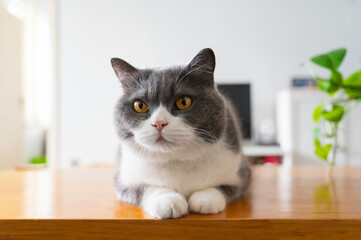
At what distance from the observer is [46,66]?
4027mm

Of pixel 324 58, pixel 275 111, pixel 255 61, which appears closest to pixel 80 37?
pixel 255 61

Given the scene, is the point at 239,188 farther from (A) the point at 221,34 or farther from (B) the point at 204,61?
(A) the point at 221,34

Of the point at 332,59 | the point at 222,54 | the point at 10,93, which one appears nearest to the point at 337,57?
the point at 332,59

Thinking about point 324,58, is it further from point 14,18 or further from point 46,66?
point 46,66

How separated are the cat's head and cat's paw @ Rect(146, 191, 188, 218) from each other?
10 cm

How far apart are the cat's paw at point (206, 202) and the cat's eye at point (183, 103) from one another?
7.4 inches

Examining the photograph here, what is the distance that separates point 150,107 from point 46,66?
384 cm

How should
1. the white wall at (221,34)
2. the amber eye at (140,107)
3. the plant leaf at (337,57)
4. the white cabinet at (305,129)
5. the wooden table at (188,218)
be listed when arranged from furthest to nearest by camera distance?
the white wall at (221,34)
the white cabinet at (305,129)
the plant leaf at (337,57)
the amber eye at (140,107)
the wooden table at (188,218)

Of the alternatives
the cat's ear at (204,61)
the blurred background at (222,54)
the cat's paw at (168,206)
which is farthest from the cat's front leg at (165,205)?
the blurred background at (222,54)

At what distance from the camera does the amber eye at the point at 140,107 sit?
2.17 ft

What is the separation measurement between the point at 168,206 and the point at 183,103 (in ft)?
0.71

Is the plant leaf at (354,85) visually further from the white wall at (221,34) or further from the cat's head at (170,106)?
the white wall at (221,34)

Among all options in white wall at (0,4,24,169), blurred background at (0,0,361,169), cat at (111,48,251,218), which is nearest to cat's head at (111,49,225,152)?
cat at (111,48,251,218)

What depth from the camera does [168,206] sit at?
0.57 m
